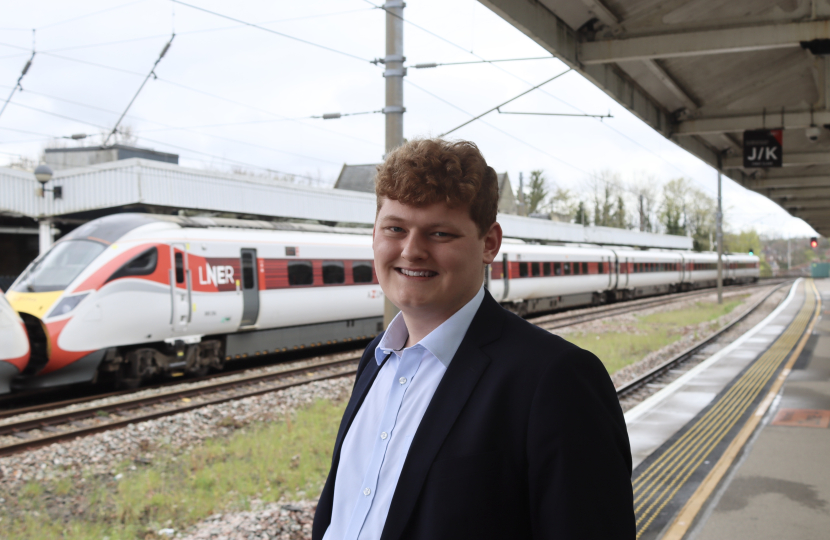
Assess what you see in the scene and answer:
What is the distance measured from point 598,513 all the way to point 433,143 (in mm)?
1001

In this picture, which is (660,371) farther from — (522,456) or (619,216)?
(619,216)

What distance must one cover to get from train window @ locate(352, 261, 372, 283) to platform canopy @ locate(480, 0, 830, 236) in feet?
24.3

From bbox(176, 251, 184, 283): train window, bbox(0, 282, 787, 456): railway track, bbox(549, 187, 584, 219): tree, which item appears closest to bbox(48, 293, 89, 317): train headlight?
bbox(0, 282, 787, 456): railway track

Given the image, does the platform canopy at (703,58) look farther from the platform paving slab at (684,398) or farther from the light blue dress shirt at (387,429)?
the light blue dress shirt at (387,429)

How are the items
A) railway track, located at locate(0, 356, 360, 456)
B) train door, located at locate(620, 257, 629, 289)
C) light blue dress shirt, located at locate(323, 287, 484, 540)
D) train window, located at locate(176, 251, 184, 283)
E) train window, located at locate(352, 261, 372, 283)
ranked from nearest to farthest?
1. light blue dress shirt, located at locate(323, 287, 484, 540)
2. railway track, located at locate(0, 356, 360, 456)
3. train window, located at locate(176, 251, 184, 283)
4. train window, located at locate(352, 261, 372, 283)
5. train door, located at locate(620, 257, 629, 289)

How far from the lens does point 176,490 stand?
6180mm

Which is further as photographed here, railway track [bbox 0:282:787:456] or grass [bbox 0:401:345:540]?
railway track [bbox 0:282:787:456]

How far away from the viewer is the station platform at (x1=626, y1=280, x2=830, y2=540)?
4996 mm

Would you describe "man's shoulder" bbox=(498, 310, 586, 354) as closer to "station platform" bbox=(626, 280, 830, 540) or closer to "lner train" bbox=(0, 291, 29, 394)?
"station platform" bbox=(626, 280, 830, 540)

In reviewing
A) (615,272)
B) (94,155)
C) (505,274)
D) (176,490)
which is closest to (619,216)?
(615,272)

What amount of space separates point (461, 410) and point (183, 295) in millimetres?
10833

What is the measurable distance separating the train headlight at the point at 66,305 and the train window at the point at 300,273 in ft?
14.2

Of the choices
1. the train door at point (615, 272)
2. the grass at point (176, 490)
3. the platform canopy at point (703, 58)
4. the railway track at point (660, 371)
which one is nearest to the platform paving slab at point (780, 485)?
the railway track at point (660, 371)

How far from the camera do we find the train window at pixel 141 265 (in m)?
10.7
